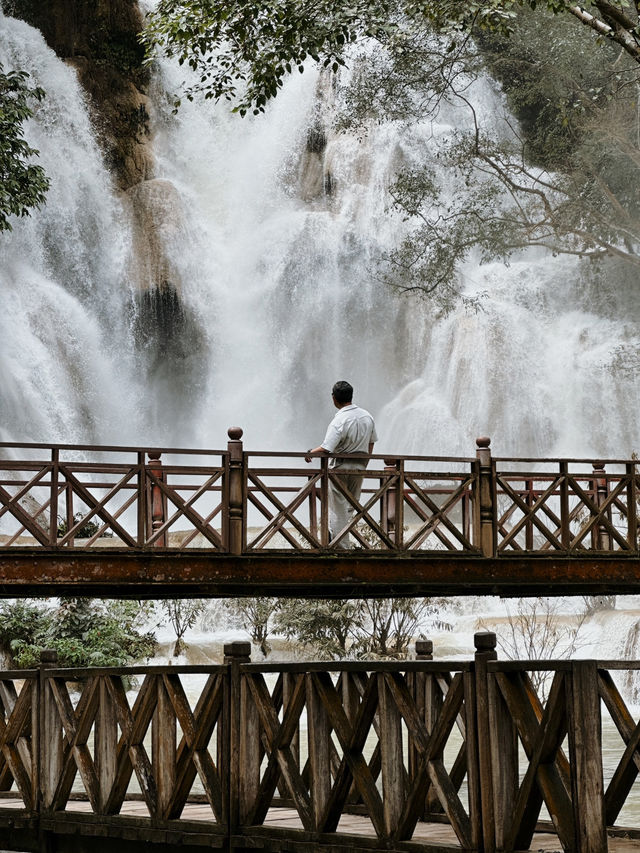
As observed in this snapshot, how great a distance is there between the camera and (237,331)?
35312 mm

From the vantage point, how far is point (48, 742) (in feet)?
27.6

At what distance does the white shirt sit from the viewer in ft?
39.7

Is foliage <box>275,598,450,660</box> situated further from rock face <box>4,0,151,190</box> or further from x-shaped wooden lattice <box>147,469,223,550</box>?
rock face <box>4,0,151,190</box>

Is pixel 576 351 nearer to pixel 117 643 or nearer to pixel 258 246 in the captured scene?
pixel 258 246

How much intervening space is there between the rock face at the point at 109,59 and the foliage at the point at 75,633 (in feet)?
52.8

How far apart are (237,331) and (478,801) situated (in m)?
29.9

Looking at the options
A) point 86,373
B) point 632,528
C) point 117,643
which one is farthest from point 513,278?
point 632,528

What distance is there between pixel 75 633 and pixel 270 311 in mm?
15929

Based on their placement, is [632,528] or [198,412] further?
[198,412]

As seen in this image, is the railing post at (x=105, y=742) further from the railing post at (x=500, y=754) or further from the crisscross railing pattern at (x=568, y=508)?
the crisscross railing pattern at (x=568, y=508)

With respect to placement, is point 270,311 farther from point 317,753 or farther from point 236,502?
point 317,753

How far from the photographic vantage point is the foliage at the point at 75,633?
20531mm

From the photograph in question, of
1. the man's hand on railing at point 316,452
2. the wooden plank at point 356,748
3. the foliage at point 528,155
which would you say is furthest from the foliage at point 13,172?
the wooden plank at point 356,748

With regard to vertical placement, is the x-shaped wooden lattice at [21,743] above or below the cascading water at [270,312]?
below
